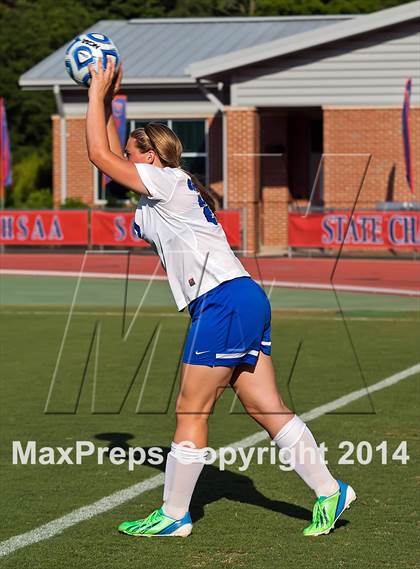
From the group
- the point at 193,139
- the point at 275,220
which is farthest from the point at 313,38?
the point at 193,139

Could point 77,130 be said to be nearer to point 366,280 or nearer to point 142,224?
point 366,280

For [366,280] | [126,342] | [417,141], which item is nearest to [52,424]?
[126,342]

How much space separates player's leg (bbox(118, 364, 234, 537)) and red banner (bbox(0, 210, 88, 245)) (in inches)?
1118

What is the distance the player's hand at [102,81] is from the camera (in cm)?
624

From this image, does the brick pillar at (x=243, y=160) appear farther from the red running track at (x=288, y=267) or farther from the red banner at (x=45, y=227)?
the red banner at (x=45, y=227)

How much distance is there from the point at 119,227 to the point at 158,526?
27.6 m

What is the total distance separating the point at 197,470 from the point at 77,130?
34217 mm

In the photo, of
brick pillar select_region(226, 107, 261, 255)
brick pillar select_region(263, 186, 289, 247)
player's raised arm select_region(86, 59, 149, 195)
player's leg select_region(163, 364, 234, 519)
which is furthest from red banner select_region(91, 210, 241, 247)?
player's raised arm select_region(86, 59, 149, 195)

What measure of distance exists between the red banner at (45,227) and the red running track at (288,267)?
408 mm

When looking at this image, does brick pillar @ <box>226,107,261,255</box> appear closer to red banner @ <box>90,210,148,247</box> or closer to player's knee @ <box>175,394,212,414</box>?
red banner @ <box>90,210,148,247</box>

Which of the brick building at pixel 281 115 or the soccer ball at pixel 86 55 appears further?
the brick building at pixel 281 115

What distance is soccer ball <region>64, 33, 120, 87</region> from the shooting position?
6.43m

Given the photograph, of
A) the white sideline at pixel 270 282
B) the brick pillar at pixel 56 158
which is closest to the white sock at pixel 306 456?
the white sideline at pixel 270 282

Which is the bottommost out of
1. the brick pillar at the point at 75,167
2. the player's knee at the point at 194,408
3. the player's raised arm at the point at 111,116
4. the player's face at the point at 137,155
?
the brick pillar at the point at 75,167
